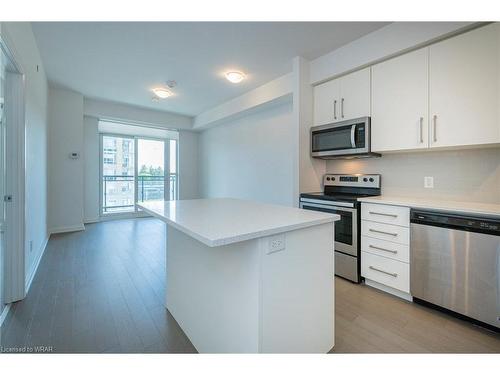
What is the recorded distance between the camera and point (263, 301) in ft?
3.67

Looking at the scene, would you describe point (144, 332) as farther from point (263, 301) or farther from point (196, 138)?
point (196, 138)

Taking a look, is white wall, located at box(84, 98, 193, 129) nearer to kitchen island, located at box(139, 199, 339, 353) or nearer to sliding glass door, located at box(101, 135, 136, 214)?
sliding glass door, located at box(101, 135, 136, 214)

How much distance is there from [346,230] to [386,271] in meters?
0.53

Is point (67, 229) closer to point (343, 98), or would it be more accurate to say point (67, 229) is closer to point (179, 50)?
point (179, 50)

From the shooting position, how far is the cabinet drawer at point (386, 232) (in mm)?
2141

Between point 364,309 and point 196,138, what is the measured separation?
5882mm

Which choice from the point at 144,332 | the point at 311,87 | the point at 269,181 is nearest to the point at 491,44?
the point at 311,87

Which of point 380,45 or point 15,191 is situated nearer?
point 15,191

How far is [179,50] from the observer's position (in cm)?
287

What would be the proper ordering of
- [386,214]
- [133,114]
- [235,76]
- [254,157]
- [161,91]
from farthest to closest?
1. [133,114]
2. [254,157]
3. [161,91]
4. [235,76]
5. [386,214]

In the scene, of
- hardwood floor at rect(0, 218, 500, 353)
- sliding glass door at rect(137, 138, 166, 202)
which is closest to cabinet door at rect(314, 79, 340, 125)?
hardwood floor at rect(0, 218, 500, 353)

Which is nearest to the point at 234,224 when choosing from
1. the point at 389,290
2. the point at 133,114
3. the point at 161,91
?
the point at 389,290

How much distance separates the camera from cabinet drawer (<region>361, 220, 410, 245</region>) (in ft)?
7.02

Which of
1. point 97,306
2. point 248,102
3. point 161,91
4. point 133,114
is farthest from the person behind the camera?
point 133,114
